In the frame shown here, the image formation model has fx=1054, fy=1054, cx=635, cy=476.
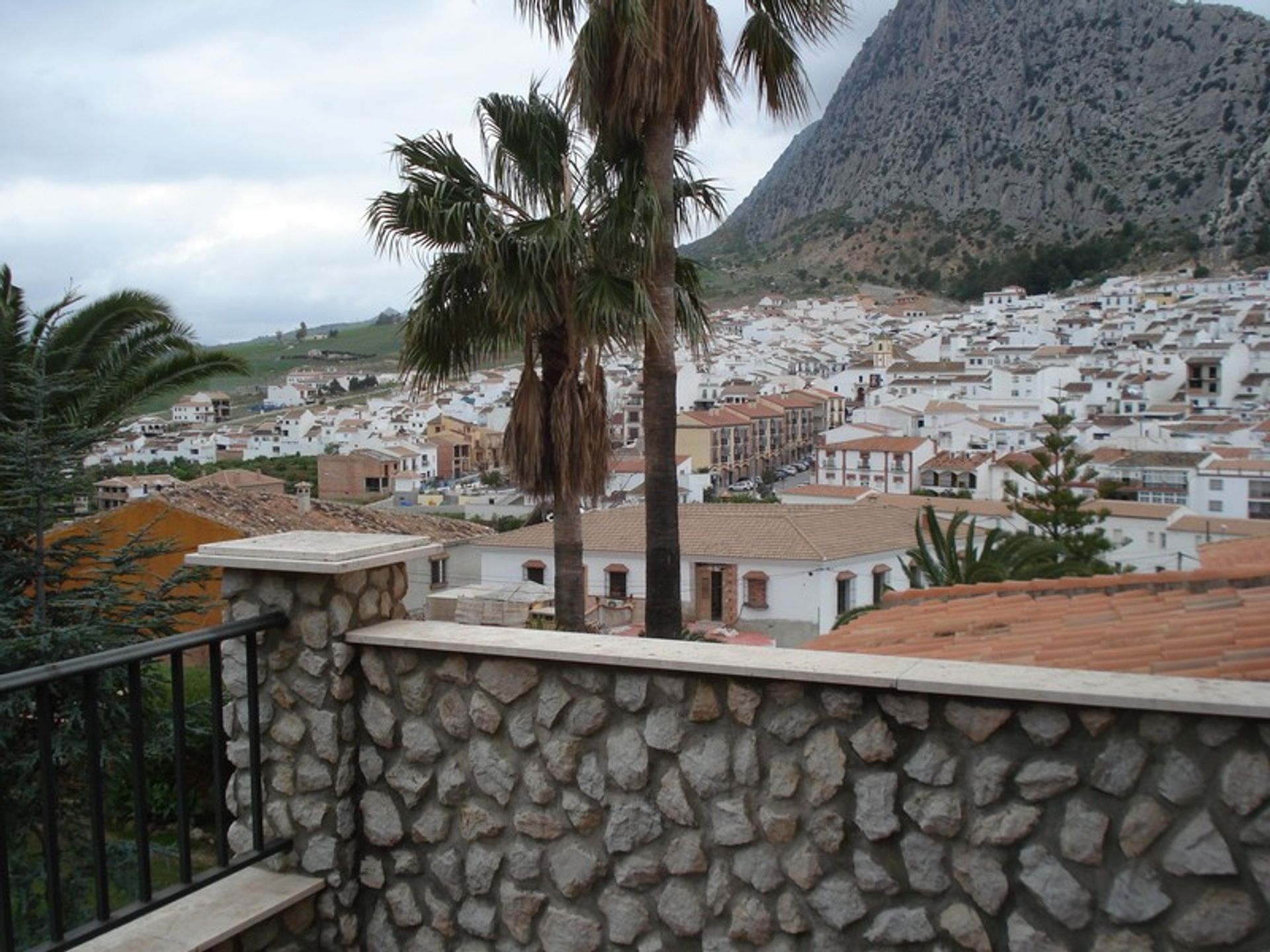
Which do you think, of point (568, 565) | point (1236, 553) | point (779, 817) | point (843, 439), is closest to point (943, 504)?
point (843, 439)

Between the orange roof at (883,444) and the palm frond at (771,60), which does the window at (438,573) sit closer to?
the palm frond at (771,60)

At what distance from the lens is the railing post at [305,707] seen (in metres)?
3.11

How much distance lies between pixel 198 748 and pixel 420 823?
6.92 metres

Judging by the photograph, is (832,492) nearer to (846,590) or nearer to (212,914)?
(846,590)

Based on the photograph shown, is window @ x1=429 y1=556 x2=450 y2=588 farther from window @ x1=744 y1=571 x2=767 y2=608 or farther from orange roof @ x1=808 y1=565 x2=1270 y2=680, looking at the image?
orange roof @ x1=808 y1=565 x2=1270 y2=680

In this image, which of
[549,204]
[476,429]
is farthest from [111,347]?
[476,429]

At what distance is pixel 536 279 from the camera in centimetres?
877

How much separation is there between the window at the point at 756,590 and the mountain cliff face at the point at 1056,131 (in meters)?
94.3

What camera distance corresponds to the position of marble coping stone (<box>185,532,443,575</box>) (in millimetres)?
3031

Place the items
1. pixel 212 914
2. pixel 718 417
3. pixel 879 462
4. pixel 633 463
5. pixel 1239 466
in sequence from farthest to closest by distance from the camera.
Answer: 1. pixel 718 417
2. pixel 879 462
3. pixel 633 463
4. pixel 1239 466
5. pixel 212 914

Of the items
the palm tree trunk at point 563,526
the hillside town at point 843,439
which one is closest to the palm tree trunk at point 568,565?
the palm tree trunk at point 563,526

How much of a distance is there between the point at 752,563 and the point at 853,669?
85.7 feet

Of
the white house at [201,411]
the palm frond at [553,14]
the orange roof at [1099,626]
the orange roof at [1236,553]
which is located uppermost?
the palm frond at [553,14]

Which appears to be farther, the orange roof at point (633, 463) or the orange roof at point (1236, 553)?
the orange roof at point (633, 463)
